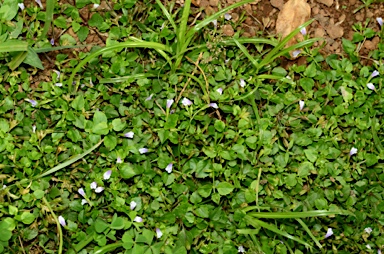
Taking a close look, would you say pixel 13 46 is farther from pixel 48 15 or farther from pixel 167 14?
pixel 167 14

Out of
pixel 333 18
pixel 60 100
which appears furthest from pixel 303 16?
pixel 60 100

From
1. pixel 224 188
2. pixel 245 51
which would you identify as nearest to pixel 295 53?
pixel 245 51

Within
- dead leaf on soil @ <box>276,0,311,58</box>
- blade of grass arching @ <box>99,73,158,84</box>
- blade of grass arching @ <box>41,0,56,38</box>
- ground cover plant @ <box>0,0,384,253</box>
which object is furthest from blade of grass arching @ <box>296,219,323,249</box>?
blade of grass arching @ <box>41,0,56,38</box>

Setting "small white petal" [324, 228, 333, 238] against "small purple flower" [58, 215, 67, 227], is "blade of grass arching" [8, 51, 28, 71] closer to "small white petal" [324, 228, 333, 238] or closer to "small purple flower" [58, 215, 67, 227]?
"small purple flower" [58, 215, 67, 227]

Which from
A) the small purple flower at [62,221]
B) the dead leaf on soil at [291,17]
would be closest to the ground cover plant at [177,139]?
the small purple flower at [62,221]

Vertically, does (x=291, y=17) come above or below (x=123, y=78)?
above

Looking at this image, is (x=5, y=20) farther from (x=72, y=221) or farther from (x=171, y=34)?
(x=72, y=221)
